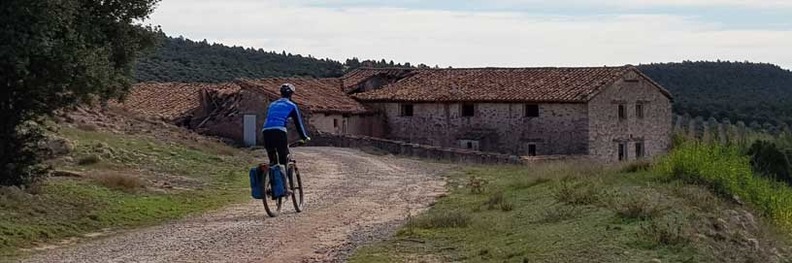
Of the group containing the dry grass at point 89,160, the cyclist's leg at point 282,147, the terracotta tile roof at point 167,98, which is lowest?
the dry grass at point 89,160

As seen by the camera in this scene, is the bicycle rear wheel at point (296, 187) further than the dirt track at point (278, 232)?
Yes

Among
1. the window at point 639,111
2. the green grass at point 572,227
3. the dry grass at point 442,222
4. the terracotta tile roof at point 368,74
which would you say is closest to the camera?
the green grass at point 572,227

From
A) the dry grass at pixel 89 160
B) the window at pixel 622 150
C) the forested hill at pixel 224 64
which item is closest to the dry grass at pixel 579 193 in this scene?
the dry grass at pixel 89 160

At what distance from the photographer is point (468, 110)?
5066 cm

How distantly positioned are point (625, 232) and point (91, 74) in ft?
25.9

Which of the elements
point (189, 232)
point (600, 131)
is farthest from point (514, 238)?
point (600, 131)

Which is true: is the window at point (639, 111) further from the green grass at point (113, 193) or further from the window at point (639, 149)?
the green grass at point (113, 193)

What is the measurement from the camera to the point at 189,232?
1426 cm

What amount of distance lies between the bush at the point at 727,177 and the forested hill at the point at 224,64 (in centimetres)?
5681

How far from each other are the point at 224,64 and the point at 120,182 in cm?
7038

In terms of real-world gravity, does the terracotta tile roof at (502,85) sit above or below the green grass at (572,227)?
above

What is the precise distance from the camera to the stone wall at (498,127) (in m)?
48.6

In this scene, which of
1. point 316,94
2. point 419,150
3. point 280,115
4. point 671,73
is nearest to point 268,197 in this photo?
point 280,115

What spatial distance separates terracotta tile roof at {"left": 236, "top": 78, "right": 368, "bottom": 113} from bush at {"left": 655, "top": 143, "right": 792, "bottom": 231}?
88.5ft
